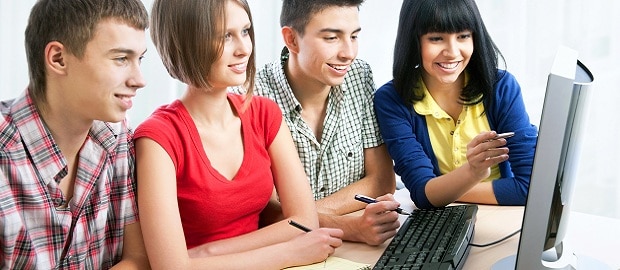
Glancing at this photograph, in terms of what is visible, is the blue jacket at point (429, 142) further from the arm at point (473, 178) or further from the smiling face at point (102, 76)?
the smiling face at point (102, 76)

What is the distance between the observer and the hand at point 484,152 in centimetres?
154

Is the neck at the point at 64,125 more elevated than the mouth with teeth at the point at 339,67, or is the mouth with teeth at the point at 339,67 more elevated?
the mouth with teeth at the point at 339,67

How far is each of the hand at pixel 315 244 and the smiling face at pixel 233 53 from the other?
12.8 inches

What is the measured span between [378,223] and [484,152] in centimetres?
26

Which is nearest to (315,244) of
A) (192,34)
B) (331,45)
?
(192,34)

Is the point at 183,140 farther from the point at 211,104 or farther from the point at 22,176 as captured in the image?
the point at 22,176

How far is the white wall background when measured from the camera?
263cm

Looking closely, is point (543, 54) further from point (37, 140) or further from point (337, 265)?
point (37, 140)

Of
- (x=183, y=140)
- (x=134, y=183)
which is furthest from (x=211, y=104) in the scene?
(x=134, y=183)

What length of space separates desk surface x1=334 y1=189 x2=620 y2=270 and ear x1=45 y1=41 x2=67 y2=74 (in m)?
0.63

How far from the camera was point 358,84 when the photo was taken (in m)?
1.98

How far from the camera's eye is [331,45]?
184cm

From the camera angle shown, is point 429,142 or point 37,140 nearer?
point 37,140

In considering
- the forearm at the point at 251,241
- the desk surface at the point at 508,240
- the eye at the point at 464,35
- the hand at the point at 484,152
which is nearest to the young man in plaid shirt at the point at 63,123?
the forearm at the point at 251,241
